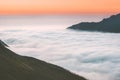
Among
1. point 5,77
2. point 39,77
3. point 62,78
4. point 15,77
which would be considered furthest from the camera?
point 62,78

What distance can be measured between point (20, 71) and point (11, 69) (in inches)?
187

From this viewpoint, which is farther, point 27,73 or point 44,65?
point 44,65

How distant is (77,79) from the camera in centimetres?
17362

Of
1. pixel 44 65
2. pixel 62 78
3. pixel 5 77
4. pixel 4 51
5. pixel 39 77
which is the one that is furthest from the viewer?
pixel 44 65

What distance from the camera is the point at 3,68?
12106 centimetres

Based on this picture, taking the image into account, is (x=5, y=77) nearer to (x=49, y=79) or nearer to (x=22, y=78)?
(x=22, y=78)

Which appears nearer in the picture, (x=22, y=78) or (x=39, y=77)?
(x=22, y=78)

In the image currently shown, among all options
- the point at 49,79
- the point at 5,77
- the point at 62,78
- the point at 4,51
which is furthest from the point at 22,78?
the point at 4,51

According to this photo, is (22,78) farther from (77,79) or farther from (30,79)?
(77,79)

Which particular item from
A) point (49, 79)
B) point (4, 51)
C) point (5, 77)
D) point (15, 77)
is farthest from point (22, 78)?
point (4, 51)

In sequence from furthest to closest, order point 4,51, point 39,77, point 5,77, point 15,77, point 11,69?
point 4,51 < point 39,77 < point 11,69 < point 15,77 < point 5,77

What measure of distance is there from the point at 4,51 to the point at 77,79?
50894 mm

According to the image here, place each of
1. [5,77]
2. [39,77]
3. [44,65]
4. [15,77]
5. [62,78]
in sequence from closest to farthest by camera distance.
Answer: [5,77], [15,77], [39,77], [62,78], [44,65]

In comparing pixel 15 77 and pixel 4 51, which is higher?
pixel 4 51
